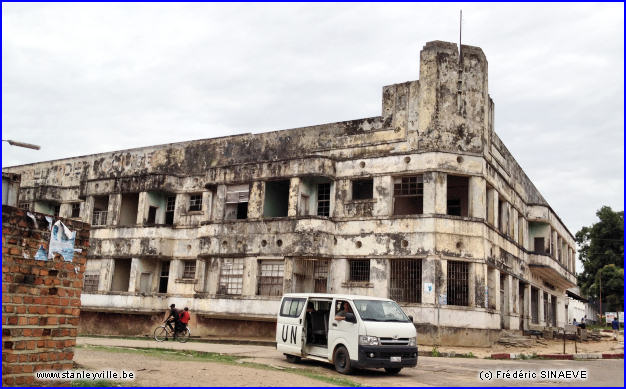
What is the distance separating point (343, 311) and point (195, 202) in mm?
17615

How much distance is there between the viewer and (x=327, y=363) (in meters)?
14.2

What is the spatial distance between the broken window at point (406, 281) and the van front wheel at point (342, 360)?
33.6 feet

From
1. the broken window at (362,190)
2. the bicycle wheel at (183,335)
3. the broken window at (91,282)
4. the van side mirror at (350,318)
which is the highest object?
the broken window at (362,190)

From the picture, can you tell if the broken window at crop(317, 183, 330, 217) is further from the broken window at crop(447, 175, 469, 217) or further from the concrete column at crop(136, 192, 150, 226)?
the concrete column at crop(136, 192, 150, 226)

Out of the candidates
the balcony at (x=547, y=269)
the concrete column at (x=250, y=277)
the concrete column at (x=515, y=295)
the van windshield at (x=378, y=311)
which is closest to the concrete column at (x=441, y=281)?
the concrete column at (x=515, y=295)

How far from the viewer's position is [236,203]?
2720cm

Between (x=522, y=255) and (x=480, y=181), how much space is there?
8314 millimetres

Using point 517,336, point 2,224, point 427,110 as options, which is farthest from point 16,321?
point 517,336

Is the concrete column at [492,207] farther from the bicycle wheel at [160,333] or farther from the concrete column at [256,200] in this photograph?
the bicycle wheel at [160,333]

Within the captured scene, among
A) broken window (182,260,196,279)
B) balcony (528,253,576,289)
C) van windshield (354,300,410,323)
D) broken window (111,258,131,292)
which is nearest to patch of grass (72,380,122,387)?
van windshield (354,300,410,323)

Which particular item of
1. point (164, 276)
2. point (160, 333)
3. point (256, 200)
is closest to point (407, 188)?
point (256, 200)

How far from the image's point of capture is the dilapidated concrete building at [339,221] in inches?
914

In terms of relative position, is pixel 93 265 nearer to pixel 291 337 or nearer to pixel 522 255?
pixel 291 337

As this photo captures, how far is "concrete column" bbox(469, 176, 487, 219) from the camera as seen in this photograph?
23562mm
